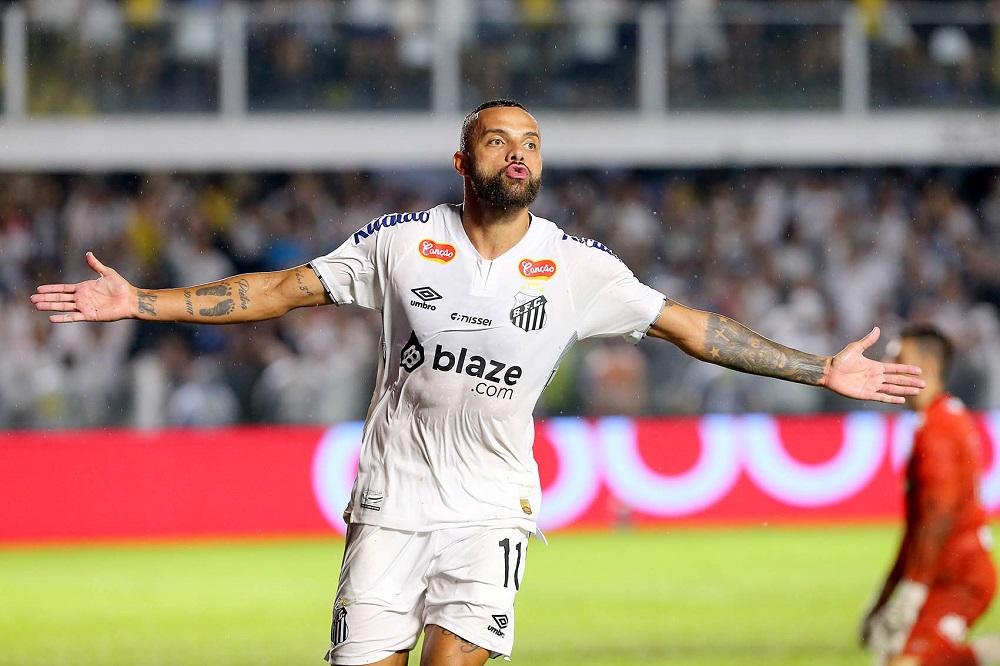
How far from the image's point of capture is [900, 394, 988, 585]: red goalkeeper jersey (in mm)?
6508

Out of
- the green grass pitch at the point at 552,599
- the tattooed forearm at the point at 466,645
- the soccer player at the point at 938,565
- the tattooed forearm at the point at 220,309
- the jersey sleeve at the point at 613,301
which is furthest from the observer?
the green grass pitch at the point at 552,599

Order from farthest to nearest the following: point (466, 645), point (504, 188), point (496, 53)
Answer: point (496, 53) → point (504, 188) → point (466, 645)

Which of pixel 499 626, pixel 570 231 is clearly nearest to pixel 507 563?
pixel 499 626

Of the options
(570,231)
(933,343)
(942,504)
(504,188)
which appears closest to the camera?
(504,188)

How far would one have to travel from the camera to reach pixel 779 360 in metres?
5.66

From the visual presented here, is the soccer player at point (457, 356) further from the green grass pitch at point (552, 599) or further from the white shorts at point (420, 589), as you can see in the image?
the green grass pitch at point (552, 599)

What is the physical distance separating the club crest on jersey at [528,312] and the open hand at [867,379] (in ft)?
3.56

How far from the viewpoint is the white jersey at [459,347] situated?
5434 millimetres

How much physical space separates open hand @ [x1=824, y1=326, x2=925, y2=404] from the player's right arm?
188 centimetres

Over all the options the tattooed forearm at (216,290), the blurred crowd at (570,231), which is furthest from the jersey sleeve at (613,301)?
the blurred crowd at (570,231)

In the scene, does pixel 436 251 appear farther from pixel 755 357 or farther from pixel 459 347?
pixel 755 357

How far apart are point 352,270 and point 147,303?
0.74 meters

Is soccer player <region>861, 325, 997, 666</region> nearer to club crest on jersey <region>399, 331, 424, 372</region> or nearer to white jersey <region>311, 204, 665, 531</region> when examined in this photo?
white jersey <region>311, 204, 665, 531</region>

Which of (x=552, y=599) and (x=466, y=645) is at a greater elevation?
(x=466, y=645)
